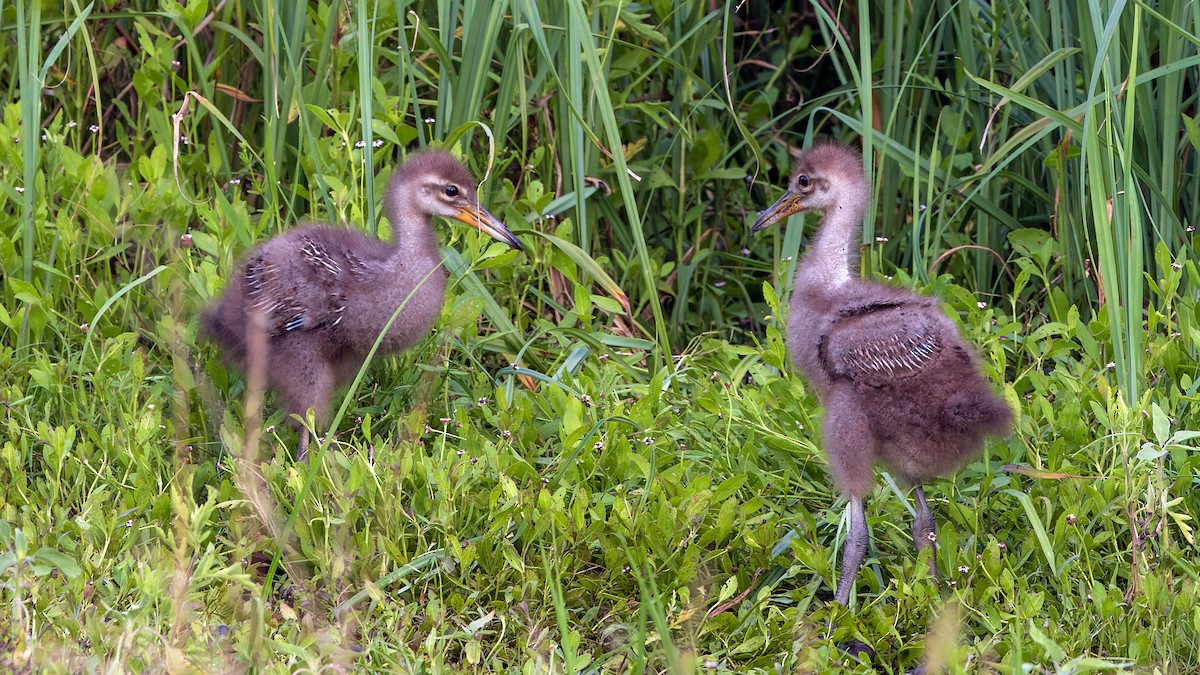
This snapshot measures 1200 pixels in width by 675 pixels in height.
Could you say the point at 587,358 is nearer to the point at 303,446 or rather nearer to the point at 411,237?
the point at 411,237

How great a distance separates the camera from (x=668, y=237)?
6.19 m

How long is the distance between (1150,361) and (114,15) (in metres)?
3.76

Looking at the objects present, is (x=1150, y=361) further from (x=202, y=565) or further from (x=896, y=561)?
(x=202, y=565)

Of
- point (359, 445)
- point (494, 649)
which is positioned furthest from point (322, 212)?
point (494, 649)

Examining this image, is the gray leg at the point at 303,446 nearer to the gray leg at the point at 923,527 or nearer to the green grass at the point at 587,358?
the green grass at the point at 587,358

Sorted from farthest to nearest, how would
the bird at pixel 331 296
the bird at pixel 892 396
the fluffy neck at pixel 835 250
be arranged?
the bird at pixel 331 296, the fluffy neck at pixel 835 250, the bird at pixel 892 396

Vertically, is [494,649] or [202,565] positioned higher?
[202,565]

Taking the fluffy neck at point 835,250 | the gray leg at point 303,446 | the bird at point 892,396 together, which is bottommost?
the gray leg at point 303,446

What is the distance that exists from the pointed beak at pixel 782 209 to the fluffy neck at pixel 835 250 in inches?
5.5

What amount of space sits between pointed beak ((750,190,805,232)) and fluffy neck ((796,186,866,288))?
5.5 inches

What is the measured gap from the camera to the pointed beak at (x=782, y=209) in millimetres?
4551

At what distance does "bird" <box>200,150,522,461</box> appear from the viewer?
175 inches

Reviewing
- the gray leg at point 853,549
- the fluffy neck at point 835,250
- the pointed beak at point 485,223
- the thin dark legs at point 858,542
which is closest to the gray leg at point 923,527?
the thin dark legs at point 858,542

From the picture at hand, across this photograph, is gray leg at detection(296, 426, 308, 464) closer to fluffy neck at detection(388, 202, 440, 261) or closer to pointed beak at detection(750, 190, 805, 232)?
fluffy neck at detection(388, 202, 440, 261)
